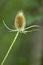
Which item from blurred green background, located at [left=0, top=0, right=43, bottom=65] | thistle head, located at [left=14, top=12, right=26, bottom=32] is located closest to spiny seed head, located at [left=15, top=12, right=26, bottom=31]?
thistle head, located at [left=14, top=12, right=26, bottom=32]

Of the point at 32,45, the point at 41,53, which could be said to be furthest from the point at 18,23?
the point at 32,45

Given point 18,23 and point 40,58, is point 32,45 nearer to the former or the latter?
point 40,58

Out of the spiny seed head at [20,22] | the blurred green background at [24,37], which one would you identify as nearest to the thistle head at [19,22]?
the spiny seed head at [20,22]

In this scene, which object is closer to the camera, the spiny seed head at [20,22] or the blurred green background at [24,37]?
the spiny seed head at [20,22]

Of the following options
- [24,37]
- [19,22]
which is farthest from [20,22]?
[24,37]

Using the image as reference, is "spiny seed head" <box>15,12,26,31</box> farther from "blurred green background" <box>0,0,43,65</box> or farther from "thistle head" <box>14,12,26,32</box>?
"blurred green background" <box>0,0,43,65</box>

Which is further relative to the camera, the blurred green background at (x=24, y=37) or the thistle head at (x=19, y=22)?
the blurred green background at (x=24, y=37)

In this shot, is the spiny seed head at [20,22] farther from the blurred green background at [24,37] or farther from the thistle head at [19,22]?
the blurred green background at [24,37]

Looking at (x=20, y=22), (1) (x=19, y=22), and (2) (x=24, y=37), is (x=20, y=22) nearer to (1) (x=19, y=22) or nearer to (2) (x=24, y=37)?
(1) (x=19, y=22)
